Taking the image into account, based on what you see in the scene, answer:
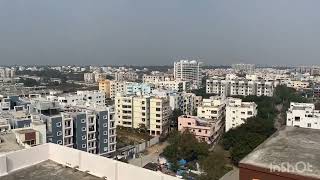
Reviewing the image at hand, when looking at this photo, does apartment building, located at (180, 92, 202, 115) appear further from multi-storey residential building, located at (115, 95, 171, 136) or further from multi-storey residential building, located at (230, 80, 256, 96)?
multi-storey residential building, located at (230, 80, 256, 96)

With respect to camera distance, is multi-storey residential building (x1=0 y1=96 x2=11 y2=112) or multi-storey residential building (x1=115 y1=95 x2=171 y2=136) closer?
multi-storey residential building (x1=0 y1=96 x2=11 y2=112)

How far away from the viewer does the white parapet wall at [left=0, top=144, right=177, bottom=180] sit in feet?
10.2

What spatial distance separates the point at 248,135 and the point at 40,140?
28.3ft

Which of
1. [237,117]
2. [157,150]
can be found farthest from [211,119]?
[157,150]

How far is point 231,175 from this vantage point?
39.3ft

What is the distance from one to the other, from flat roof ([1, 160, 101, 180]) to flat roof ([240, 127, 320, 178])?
5.28 feet

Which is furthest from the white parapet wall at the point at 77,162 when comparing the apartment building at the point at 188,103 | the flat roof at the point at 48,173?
the apartment building at the point at 188,103

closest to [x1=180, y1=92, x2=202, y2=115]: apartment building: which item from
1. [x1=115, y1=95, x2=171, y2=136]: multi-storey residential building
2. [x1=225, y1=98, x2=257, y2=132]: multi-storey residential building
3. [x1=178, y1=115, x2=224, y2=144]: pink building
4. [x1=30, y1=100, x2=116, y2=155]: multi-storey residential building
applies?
[x1=115, y1=95, x2=171, y2=136]: multi-storey residential building

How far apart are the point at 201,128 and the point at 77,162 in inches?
549

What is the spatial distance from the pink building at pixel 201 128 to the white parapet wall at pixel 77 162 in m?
13.6

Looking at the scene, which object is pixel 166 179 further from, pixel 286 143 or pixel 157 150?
pixel 157 150

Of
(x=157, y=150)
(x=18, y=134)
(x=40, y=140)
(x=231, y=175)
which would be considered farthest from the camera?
(x=157, y=150)

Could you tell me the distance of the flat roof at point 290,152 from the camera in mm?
2482

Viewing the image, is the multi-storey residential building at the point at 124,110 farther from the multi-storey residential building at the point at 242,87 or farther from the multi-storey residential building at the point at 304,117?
the multi-storey residential building at the point at 242,87
